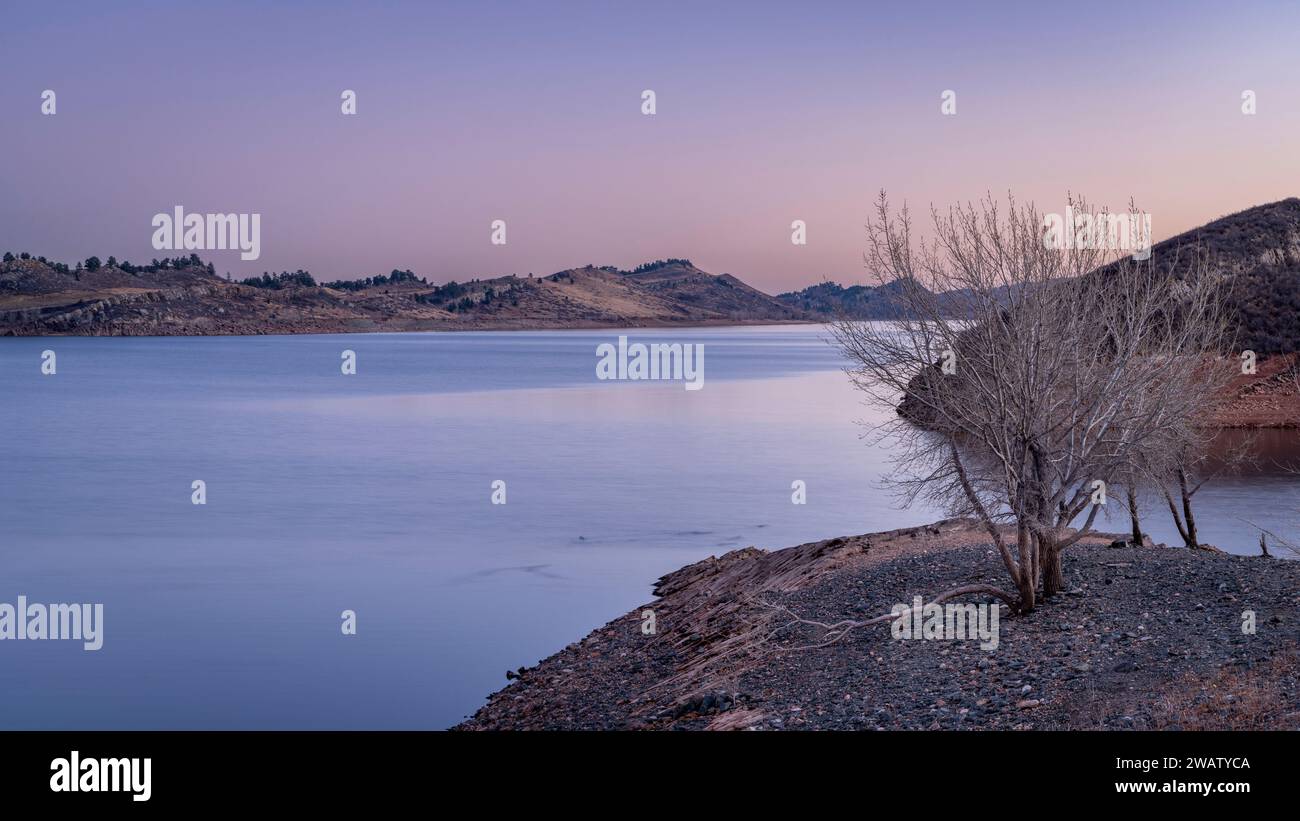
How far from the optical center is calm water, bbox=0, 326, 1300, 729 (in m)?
16.9

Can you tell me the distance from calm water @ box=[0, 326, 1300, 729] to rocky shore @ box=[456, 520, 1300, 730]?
233 centimetres

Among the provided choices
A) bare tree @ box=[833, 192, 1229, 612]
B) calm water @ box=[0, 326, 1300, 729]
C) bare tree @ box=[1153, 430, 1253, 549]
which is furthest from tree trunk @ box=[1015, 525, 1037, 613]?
calm water @ box=[0, 326, 1300, 729]

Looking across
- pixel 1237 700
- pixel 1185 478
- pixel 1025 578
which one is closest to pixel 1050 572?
pixel 1025 578

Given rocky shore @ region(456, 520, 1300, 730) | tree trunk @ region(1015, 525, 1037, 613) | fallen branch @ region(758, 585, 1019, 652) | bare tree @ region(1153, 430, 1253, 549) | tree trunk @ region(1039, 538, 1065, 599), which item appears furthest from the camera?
bare tree @ region(1153, 430, 1253, 549)

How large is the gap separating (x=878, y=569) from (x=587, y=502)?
1715 cm

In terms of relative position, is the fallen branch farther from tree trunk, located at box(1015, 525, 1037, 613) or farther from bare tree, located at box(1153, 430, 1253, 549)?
bare tree, located at box(1153, 430, 1253, 549)

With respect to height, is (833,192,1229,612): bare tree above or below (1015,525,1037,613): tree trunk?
Answer: above

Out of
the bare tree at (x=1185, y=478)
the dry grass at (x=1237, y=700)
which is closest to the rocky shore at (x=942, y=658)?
the dry grass at (x=1237, y=700)

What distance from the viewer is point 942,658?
1225cm

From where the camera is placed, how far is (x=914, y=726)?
33.6 ft

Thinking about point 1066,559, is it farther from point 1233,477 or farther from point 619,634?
point 1233,477

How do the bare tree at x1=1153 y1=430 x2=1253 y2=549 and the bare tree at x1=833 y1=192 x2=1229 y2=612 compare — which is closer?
the bare tree at x1=833 y1=192 x2=1229 y2=612

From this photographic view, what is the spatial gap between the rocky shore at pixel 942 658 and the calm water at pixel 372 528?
233 cm

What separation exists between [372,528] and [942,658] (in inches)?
806
